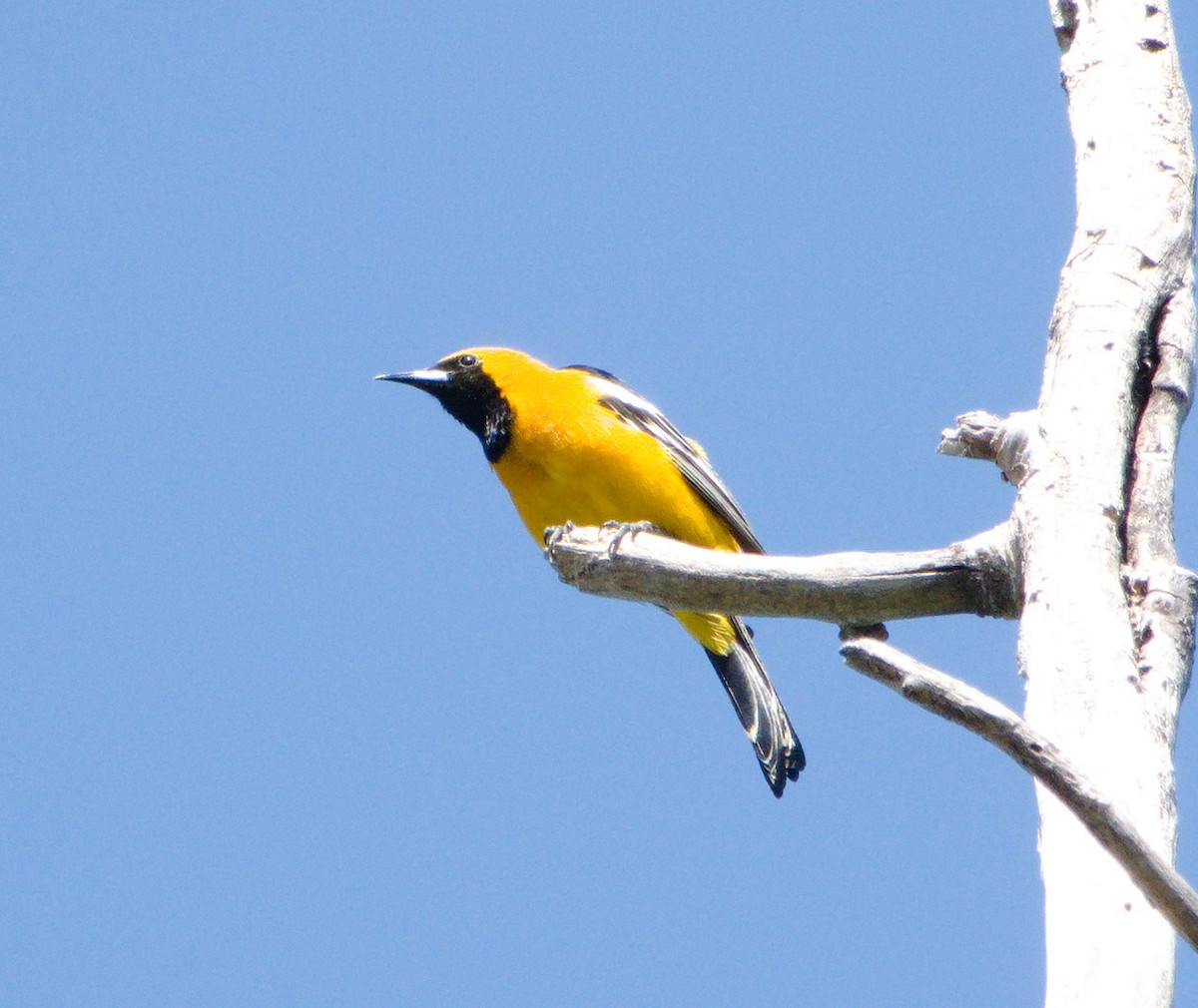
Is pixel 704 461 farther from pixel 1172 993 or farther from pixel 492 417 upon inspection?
pixel 1172 993

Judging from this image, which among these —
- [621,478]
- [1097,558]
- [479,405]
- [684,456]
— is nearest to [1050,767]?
[1097,558]

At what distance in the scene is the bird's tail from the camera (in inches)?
248

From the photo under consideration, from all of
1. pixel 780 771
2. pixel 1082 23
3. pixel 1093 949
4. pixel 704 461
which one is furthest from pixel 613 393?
pixel 1093 949

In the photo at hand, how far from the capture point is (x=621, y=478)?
6.08 m

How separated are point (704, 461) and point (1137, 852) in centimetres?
439

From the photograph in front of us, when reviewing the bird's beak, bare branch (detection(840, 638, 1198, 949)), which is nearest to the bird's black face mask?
the bird's beak

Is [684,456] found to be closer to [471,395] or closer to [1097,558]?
[471,395]

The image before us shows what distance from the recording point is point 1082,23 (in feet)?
15.5

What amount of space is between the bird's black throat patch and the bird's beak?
14mm

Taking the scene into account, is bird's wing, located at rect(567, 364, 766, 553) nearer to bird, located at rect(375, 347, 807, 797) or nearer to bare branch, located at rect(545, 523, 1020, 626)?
bird, located at rect(375, 347, 807, 797)

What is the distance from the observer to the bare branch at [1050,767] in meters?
2.38

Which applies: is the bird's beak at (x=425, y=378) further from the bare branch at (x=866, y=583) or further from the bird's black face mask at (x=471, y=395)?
the bare branch at (x=866, y=583)

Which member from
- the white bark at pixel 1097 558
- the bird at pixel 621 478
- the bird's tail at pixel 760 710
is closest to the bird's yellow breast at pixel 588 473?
the bird at pixel 621 478

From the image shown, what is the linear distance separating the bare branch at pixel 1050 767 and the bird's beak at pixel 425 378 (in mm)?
4574
